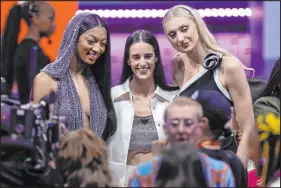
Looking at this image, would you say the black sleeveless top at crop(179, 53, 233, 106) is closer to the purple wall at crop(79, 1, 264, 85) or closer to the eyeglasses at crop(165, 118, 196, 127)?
the eyeglasses at crop(165, 118, 196, 127)

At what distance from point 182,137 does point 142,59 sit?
1110 millimetres

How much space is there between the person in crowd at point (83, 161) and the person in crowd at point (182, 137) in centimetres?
15

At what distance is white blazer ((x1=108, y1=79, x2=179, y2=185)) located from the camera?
3791mm

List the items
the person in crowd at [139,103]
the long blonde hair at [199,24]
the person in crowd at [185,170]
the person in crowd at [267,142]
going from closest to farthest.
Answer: the person in crowd at [185,170], the person in crowd at [267,142], the long blonde hair at [199,24], the person in crowd at [139,103]

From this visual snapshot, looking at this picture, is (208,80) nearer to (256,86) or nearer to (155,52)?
(155,52)

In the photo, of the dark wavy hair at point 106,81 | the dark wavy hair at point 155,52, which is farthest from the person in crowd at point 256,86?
the dark wavy hair at point 106,81

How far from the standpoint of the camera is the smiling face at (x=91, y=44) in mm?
3674

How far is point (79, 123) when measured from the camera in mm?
3635

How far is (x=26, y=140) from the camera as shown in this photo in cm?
313

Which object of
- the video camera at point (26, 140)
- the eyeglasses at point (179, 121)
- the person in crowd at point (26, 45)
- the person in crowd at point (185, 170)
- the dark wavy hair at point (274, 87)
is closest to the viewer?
the person in crowd at point (185, 170)

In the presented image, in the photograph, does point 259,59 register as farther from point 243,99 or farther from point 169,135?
point 169,135

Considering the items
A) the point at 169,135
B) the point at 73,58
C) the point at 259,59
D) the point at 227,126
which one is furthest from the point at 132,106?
the point at 259,59

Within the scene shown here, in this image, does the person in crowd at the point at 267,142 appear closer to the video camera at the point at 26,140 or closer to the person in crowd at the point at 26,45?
the video camera at the point at 26,140

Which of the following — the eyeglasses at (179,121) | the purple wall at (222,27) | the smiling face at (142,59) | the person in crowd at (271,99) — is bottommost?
the eyeglasses at (179,121)
